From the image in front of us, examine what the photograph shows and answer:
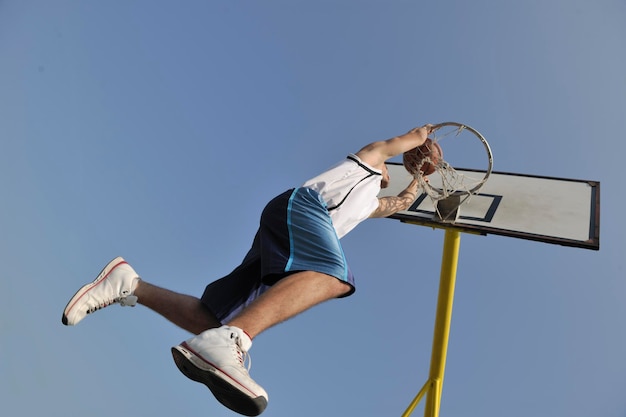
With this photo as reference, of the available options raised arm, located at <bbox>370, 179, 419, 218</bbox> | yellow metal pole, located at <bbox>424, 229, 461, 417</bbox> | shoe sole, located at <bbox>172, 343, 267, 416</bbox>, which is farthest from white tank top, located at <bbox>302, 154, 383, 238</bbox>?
yellow metal pole, located at <bbox>424, 229, 461, 417</bbox>

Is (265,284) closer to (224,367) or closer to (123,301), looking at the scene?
(224,367)

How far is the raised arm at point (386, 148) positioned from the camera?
4.71 m

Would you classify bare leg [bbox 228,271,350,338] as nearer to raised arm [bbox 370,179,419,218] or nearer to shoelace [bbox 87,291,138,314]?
shoelace [bbox 87,291,138,314]

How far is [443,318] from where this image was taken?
24.1ft

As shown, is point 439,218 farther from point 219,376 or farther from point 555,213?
point 219,376

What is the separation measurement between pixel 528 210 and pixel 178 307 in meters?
4.16

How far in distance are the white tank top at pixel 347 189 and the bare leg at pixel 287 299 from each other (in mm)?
719

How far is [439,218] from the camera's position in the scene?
6766mm

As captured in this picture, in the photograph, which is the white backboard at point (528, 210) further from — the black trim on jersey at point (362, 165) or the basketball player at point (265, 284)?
the black trim on jersey at point (362, 165)

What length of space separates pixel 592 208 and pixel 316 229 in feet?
13.5

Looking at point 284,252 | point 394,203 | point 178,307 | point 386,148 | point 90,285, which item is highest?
point 386,148

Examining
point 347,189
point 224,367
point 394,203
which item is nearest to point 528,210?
point 394,203

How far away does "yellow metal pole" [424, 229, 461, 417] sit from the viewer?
7156mm

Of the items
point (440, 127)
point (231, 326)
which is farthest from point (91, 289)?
point (440, 127)
